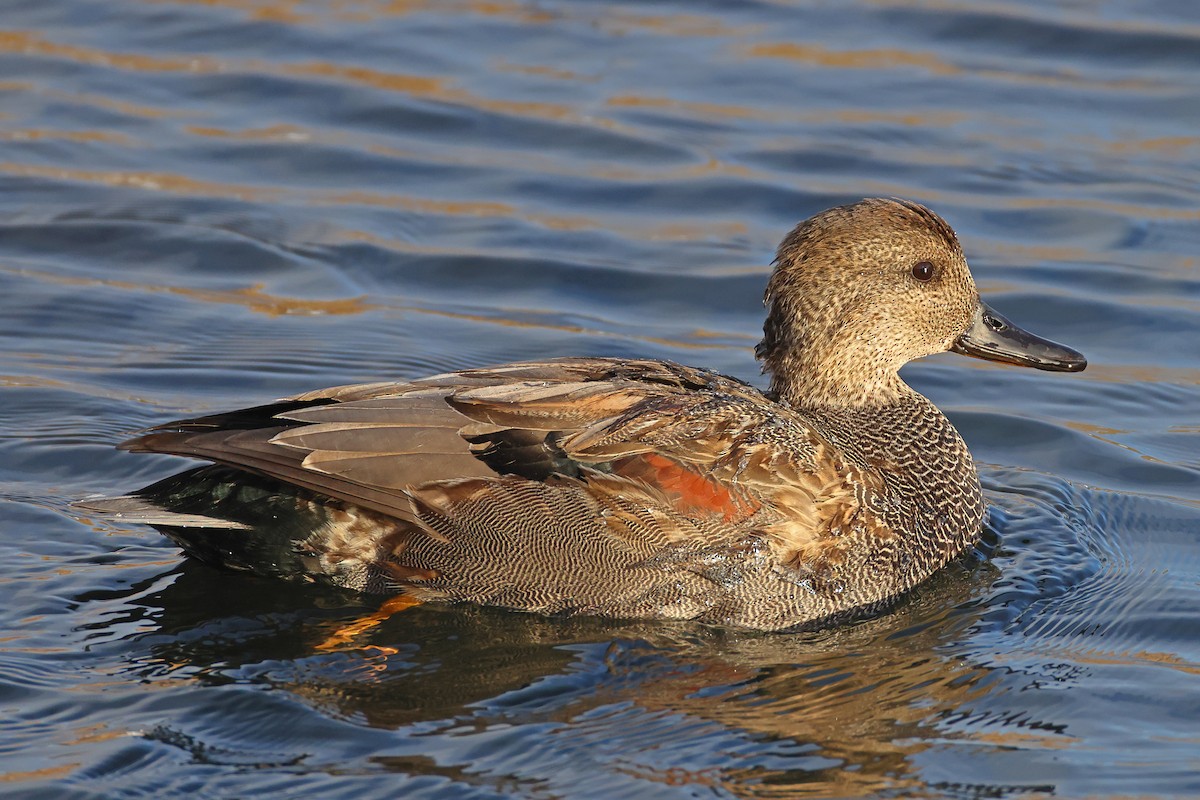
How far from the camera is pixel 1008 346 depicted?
6.91 metres

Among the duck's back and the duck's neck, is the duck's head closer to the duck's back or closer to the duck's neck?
the duck's neck

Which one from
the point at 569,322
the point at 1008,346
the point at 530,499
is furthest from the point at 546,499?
the point at 569,322

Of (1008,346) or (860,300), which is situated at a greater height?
(860,300)

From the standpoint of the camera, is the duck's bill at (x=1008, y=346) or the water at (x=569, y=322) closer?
the water at (x=569, y=322)

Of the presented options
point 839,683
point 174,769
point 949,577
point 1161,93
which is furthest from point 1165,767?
point 1161,93

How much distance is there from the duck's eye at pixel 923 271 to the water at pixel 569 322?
3.47ft

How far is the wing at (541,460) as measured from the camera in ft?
18.4

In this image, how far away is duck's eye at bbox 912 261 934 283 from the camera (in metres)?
6.59

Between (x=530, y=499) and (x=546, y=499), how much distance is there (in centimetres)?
5

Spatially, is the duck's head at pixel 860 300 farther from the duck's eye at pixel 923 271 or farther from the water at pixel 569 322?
the water at pixel 569 322

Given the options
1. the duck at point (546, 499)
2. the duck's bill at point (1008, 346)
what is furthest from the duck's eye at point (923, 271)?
the duck at point (546, 499)

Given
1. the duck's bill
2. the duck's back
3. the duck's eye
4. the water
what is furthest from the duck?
the duck's bill

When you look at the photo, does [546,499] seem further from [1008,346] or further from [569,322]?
[569,322]

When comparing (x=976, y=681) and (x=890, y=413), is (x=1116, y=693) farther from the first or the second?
(x=890, y=413)
